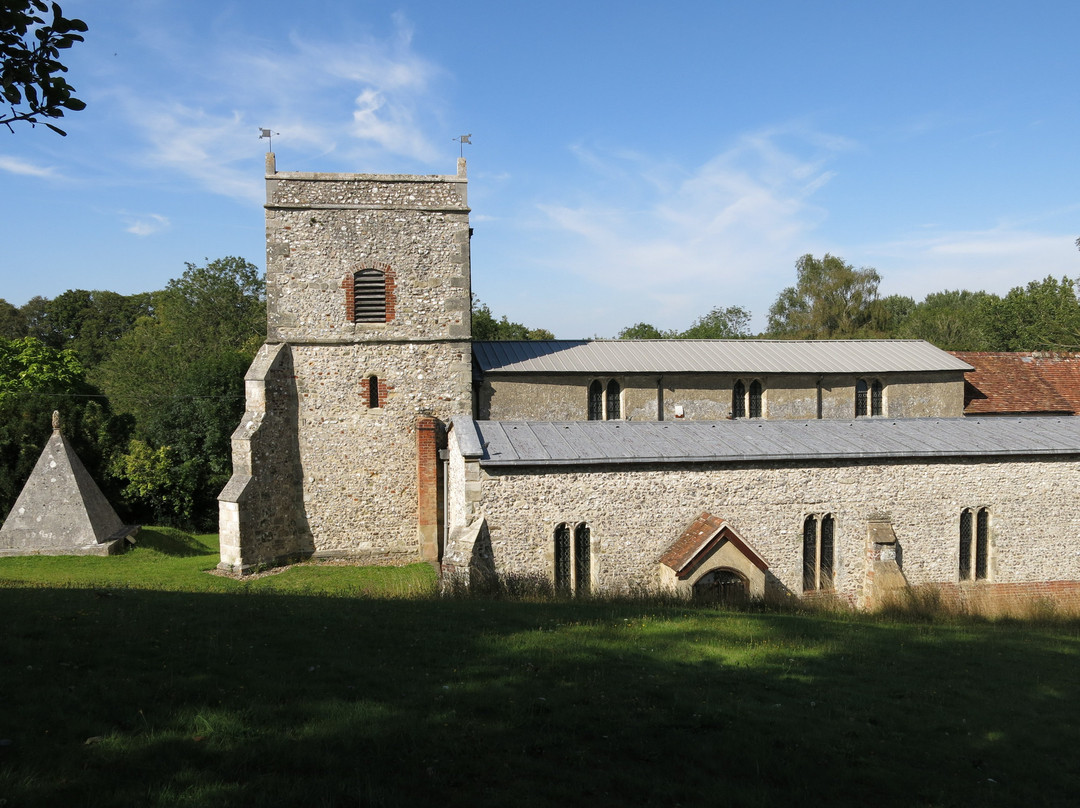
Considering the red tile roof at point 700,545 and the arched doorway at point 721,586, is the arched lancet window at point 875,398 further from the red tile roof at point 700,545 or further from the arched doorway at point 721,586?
the arched doorway at point 721,586

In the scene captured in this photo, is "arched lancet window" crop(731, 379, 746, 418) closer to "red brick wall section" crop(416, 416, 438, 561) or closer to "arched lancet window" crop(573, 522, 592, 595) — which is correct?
"arched lancet window" crop(573, 522, 592, 595)

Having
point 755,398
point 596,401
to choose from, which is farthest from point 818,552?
point 596,401

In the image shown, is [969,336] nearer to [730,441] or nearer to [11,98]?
[730,441]

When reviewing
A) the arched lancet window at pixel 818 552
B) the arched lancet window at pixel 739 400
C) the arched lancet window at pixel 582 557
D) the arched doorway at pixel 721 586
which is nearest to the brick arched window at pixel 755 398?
the arched lancet window at pixel 739 400

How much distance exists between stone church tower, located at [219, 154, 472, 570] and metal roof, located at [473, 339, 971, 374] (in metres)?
2.40

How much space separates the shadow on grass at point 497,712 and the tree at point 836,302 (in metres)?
43.1

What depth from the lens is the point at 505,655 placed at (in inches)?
357

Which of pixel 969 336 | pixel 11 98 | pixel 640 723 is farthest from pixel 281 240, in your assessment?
pixel 969 336

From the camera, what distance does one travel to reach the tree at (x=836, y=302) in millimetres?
51156

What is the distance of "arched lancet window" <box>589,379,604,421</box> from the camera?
22.2 metres

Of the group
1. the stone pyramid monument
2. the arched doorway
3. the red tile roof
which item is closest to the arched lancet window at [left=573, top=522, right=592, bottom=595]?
the red tile roof

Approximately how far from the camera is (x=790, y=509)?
695 inches

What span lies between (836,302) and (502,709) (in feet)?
166

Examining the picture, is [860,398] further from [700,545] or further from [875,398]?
[700,545]
